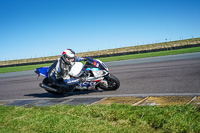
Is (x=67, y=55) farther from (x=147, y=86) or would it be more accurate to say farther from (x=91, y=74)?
(x=147, y=86)

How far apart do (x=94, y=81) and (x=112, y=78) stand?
2.17 feet

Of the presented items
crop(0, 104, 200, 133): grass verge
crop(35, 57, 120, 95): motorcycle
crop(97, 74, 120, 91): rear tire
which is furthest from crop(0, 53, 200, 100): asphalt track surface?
crop(0, 104, 200, 133): grass verge

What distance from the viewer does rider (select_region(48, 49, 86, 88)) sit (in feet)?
22.1

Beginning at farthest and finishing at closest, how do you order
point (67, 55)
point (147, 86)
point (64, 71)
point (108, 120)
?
point (147, 86)
point (64, 71)
point (67, 55)
point (108, 120)

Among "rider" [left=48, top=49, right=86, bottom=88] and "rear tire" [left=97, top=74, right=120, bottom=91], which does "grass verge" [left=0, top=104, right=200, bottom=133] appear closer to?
"rider" [left=48, top=49, right=86, bottom=88]

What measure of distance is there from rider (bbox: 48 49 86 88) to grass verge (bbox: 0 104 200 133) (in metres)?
2.09

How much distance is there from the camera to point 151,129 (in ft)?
10.8

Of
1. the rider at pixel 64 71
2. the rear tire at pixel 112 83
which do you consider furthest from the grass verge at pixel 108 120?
the rear tire at pixel 112 83

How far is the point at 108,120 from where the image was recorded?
3.98 meters

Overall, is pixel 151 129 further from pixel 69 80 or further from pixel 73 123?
pixel 69 80

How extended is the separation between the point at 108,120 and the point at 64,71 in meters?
3.40

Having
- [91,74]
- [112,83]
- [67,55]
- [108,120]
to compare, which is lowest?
[108,120]

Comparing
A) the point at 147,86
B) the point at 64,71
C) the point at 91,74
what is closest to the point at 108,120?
the point at 91,74

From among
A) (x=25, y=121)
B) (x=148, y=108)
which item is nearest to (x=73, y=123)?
(x=25, y=121)
